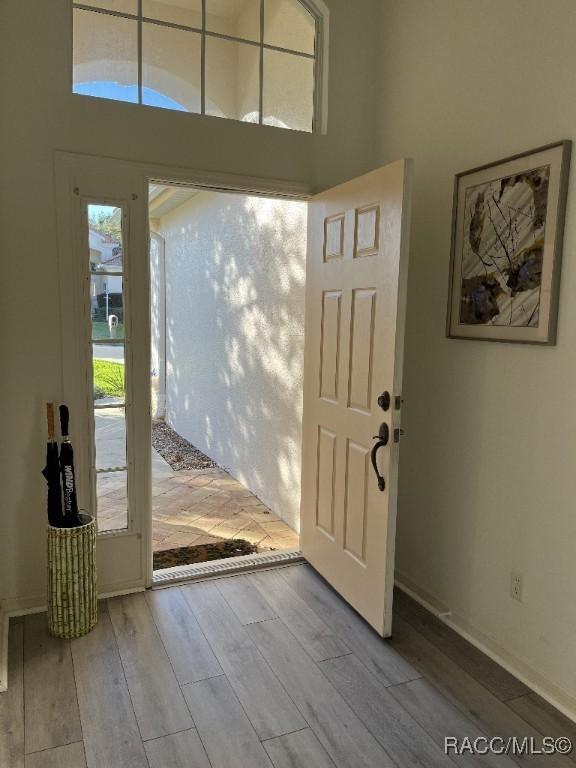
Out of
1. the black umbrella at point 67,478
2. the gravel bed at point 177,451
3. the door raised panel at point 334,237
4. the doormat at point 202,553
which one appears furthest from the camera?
the gravel bed at point 177,451

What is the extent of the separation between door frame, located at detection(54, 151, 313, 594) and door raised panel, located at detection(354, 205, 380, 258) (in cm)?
56

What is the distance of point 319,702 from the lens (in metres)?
2.09

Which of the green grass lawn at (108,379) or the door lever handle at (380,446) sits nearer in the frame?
the door lever handle at (380,446)

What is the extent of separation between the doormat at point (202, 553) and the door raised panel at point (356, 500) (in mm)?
1066

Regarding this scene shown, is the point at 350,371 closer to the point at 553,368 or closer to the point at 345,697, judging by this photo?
the point at 553,368

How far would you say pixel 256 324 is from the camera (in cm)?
473

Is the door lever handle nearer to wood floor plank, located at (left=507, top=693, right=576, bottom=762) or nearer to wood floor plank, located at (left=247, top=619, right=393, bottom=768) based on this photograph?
wood floor plank, located at (left=247, top=619, right=393, bottom=768)


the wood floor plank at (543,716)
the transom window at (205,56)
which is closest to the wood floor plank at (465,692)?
the wood floor plank at (543,716)

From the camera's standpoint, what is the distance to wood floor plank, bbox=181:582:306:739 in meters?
2.00

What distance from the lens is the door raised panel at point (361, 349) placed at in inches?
99.6

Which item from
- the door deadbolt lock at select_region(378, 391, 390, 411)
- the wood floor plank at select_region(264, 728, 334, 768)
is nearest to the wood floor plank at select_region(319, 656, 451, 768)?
the wood floor plank at select_region(264, 728, 334, 768)

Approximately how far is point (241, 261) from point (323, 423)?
249 centimetres

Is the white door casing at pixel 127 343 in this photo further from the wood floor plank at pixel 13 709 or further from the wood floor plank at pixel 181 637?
the wood floor plank at pixel 13 709

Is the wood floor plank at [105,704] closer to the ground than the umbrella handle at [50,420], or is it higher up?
closer to the ground
